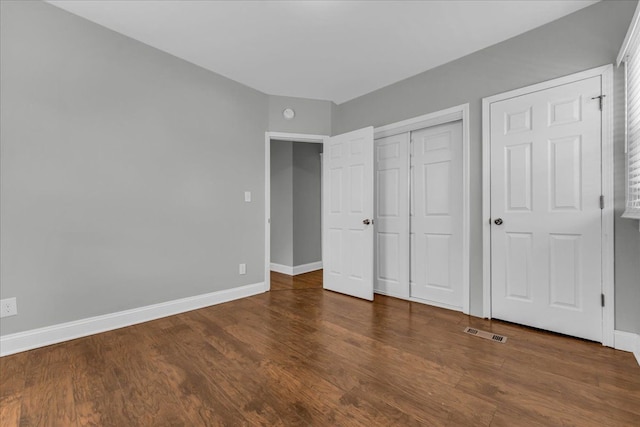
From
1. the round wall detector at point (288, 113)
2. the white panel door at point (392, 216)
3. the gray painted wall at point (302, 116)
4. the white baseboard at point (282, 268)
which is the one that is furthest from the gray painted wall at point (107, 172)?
the white panel door at point (392, 216)

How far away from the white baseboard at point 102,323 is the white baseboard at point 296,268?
4.70 feet

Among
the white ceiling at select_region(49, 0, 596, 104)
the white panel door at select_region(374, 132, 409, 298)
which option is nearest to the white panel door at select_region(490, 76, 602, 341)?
the white ceiling at select_region(49, 0, 596, 104)

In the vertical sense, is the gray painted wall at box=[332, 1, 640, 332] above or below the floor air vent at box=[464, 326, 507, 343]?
above

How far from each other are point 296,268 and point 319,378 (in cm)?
306

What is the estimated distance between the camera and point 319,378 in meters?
1.72

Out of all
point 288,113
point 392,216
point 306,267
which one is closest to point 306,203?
point 306,267

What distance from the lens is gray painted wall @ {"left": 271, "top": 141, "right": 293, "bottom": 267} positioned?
4781 mm

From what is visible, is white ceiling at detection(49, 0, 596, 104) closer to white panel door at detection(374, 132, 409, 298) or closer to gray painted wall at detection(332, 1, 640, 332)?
gray painted wall at detection(332, 1, 640, 332)

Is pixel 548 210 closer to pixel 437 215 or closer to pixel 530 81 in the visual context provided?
pixel 437 215

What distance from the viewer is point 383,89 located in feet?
11.4

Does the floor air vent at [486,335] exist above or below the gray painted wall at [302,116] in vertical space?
below

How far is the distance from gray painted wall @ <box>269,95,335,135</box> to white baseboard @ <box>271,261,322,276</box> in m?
2.24

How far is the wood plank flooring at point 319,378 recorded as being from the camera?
55.4 inches

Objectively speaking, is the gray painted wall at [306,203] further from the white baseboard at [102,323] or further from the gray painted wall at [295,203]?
the white baseboard at [102,323]
